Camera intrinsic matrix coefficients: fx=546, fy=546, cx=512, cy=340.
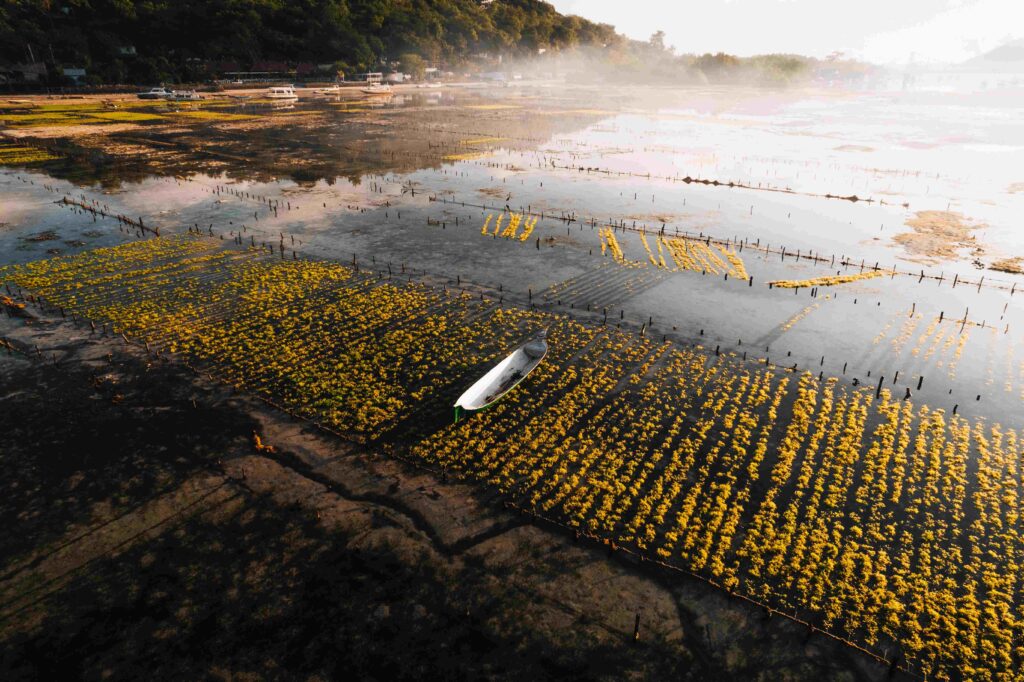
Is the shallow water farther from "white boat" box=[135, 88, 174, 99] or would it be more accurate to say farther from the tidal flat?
"white boat" box=[135, 88, 174, 99]

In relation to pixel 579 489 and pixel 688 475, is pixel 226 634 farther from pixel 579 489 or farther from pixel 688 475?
pixel 688 475

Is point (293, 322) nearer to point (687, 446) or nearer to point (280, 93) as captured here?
point (687, 446)

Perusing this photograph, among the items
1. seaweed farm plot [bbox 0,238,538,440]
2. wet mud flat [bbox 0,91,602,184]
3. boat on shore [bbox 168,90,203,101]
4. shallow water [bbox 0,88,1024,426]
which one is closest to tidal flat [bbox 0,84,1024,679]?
seaweed farm plot [bbox 0,238,538,440]

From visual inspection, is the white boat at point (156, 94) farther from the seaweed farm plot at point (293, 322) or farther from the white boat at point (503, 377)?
the white boat at point (503, 377)

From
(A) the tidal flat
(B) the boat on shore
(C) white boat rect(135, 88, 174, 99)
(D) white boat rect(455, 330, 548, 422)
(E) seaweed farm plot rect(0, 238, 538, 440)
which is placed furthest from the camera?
(B) the boat on shore

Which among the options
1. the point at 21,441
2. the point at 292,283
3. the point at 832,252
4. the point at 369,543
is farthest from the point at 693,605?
the point at 832,252
